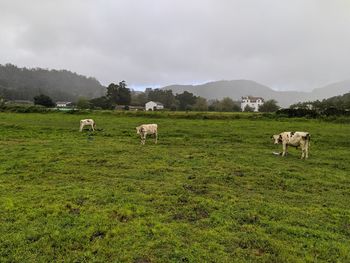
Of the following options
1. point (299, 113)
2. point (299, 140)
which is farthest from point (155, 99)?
point (299, 140)

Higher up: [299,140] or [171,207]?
[299,140]

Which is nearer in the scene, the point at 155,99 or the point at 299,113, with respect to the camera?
the point at 299,113

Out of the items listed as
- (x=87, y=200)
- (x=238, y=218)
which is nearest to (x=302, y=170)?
(x=238, y=218)

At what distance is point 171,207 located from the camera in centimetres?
954

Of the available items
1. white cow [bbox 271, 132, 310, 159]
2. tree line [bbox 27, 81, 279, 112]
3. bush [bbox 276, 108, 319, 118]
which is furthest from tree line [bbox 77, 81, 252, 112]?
white cow [bbox 271, 132, 310, 159]

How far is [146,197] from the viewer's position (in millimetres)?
10281

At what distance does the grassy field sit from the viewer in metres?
7.05

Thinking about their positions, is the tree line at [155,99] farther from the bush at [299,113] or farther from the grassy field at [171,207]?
the grassy field at [171,207]

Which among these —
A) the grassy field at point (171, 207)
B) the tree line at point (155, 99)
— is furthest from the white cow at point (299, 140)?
the tree line at point (155, 99)

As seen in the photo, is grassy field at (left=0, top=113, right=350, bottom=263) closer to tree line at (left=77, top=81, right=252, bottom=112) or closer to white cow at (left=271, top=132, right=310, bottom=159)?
white cow at (left=271, top=132, right=310, bottom=159)

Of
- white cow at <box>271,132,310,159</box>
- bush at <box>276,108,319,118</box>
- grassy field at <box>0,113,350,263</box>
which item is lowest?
grassy field at <box>0,113,350,263</box>

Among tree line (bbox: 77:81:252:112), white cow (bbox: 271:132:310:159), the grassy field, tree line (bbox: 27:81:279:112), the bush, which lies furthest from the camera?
tree line (bbox: 77:81:252:112)

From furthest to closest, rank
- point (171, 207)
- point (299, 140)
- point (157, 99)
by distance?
point (157, 99), point (299, 140), point (171, 207)

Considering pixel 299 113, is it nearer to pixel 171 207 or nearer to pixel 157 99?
pixel 171 207
